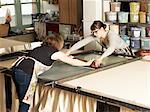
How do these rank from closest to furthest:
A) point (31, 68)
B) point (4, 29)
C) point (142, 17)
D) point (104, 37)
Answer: point (31, 68) → point (104, 37) → point (142, 17) → point (4, 29)

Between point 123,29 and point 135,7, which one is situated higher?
point 135,7

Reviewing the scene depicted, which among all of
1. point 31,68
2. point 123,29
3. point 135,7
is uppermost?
point 135,7

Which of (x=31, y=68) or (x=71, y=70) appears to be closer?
(x=31, y=68)

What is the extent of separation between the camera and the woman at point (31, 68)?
2717 millimetres

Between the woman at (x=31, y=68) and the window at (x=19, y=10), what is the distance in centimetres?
403

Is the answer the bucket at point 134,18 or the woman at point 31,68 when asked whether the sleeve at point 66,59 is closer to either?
the woman at point 31,68

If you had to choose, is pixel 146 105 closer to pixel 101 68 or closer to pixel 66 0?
pixel 101 68

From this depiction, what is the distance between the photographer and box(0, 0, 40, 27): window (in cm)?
671

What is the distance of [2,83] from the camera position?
10.2 ft

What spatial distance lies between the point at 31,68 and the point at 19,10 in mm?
4419

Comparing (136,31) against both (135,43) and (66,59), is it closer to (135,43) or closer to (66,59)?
(135,43)

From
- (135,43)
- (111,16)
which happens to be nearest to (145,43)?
(135,43)

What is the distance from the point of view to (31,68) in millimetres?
2744

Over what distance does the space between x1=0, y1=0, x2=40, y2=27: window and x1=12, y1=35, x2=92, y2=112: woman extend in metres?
4.03
